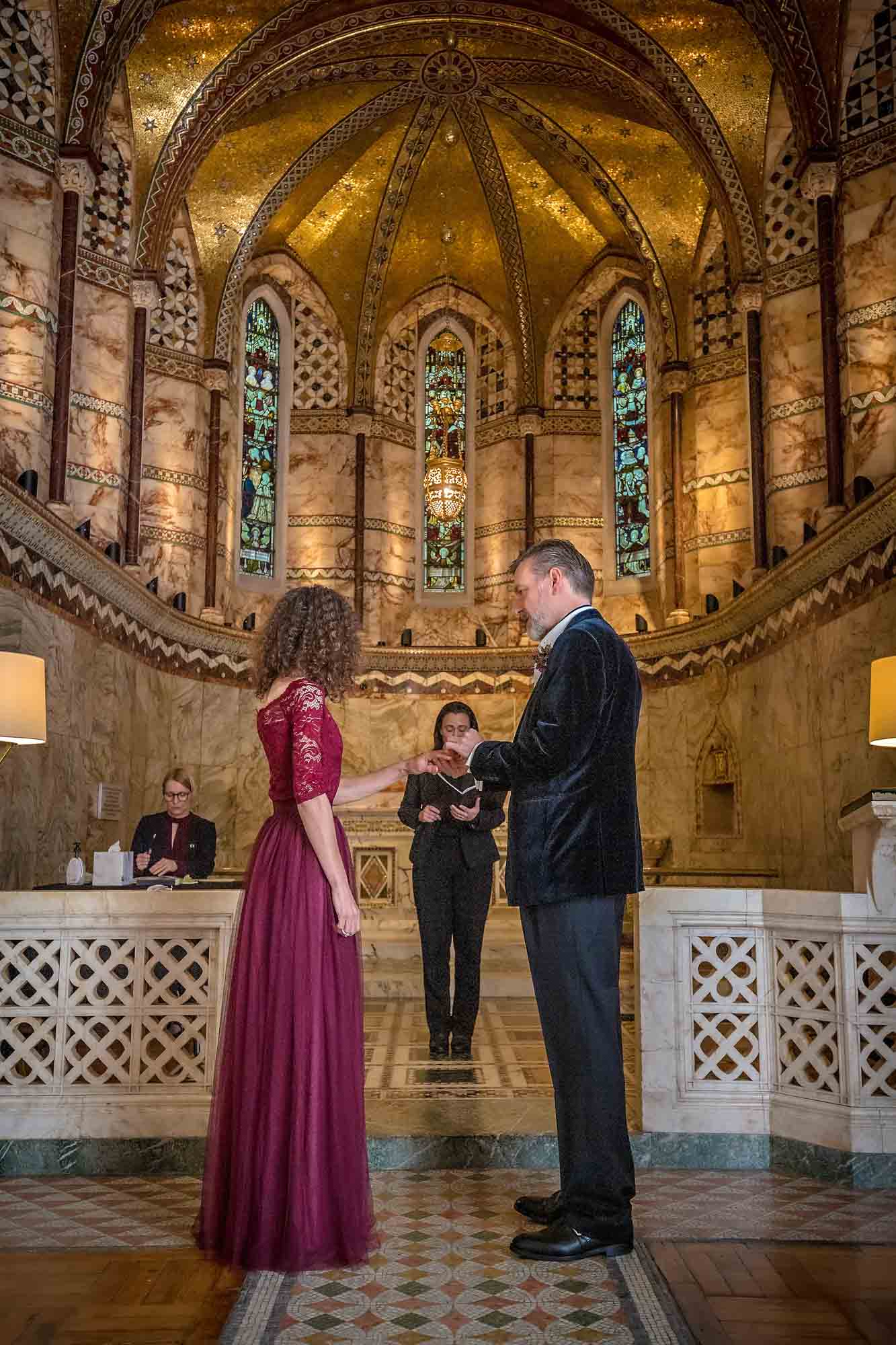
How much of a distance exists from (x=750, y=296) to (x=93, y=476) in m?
6.32

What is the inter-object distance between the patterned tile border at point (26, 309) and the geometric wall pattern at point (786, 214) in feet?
21.2

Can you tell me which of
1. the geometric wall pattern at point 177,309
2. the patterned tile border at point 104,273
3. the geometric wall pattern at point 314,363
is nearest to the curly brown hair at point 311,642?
the patterned tile border at point 104,273

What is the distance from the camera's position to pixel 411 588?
14828mm

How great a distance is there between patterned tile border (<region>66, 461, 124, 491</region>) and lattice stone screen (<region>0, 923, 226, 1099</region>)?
6843mm

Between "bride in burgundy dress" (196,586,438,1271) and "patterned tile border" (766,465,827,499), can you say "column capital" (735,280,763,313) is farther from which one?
"bride in burgundy dress" (196,586,438,1271)

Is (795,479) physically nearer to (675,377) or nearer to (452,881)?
(675,377)

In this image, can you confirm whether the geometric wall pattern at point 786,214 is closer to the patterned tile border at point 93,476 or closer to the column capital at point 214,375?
the column capital at point 214,375

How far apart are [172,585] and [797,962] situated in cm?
929

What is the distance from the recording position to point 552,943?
345cm

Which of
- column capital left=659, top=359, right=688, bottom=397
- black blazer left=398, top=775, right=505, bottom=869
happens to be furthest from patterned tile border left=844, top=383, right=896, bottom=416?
black blazer left=398, top=775, right=505, bottom=869

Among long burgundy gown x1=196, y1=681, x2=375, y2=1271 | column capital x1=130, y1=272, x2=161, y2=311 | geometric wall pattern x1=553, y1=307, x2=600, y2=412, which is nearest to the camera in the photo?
long burgundy gown x1=196, y1=681, x2=375, y2=1271

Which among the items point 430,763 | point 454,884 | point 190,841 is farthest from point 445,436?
point 430,763

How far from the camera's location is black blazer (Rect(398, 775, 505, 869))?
18.8 ft

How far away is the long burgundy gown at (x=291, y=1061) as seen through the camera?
3.25m
